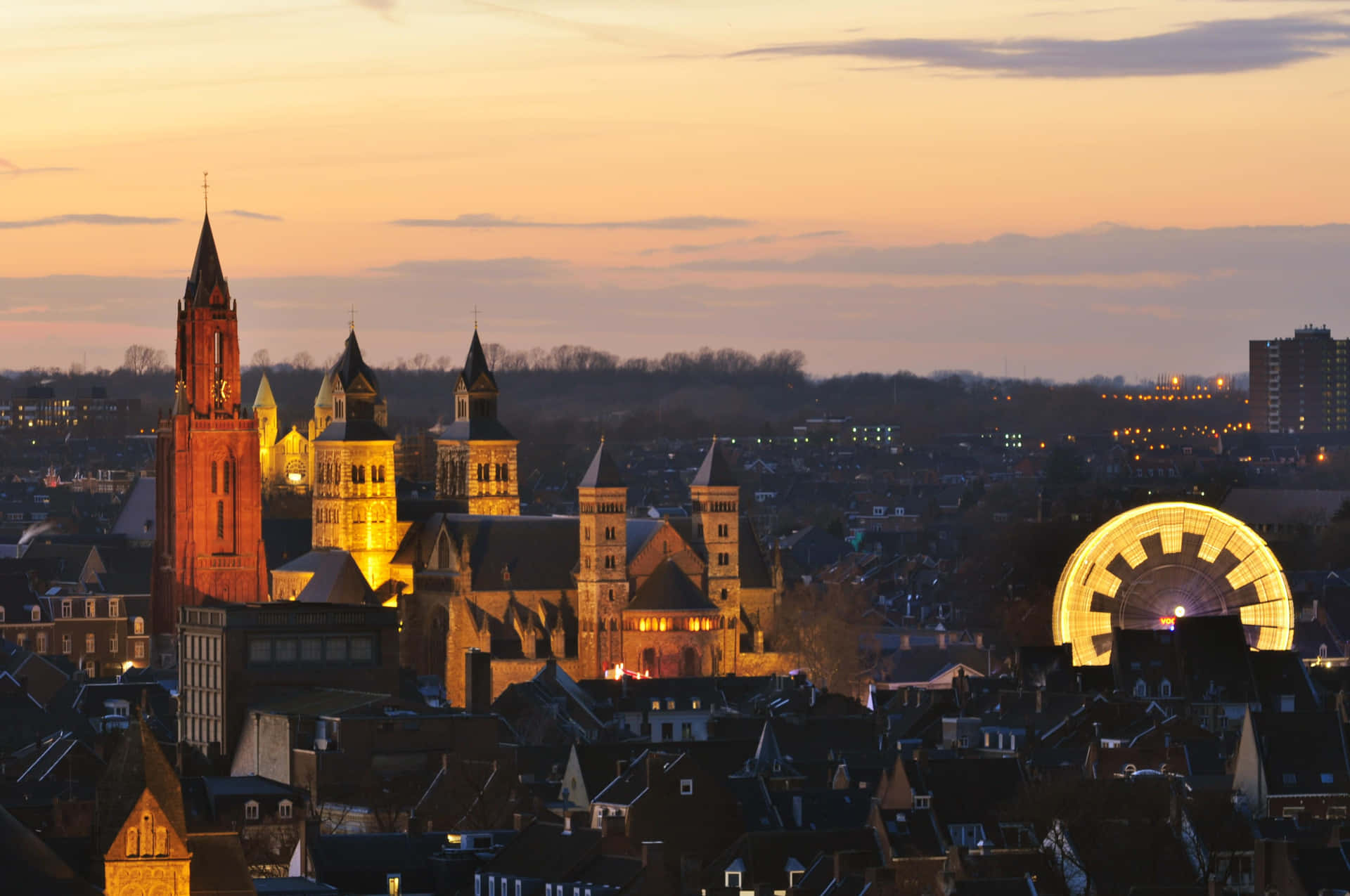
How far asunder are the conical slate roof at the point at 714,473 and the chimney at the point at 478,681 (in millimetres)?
17912

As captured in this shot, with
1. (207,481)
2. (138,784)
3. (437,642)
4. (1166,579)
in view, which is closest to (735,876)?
(138,784)

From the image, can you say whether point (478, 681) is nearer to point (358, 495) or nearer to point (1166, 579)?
point (1166, 579)

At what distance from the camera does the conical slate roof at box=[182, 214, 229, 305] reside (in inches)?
6757

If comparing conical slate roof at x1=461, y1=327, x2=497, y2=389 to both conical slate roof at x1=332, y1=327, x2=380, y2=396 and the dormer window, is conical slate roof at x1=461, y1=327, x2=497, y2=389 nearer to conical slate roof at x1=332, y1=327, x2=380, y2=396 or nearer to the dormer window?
conical slate roof at x1=332, y1=327, x2=380, y2=396

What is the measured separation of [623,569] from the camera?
15275cm

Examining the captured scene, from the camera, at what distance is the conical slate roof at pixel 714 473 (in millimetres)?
156500

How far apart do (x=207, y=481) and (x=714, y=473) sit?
2627 cm

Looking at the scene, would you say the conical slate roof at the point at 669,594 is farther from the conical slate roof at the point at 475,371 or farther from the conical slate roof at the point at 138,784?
the conical slate roof at the point at 138,784

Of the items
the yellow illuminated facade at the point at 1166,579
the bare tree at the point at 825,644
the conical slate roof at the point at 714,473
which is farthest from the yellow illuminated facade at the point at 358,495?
the yellow illuminated facade at the point at 1166,579

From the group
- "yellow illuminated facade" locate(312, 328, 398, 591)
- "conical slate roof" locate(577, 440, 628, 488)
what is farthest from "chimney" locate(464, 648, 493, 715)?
"yellow illuminated facade" locate(312, 328, 398, 591)

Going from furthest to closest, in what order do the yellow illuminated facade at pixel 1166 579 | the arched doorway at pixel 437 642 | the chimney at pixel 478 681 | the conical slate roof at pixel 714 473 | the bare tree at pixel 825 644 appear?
the conical slate roof at pixel 714 473
the arched doorway at pixel 437 642
the bare tree at pixel 825 644
the chimney at pixel 478 681
the yellow illuminated facade at pixel 1166 579

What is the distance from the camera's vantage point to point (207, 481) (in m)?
169

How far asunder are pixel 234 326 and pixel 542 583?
25489 mm

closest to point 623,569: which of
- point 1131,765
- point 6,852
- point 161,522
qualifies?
point 161,522
